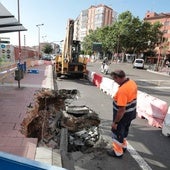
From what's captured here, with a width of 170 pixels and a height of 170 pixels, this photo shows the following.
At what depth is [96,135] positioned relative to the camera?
6.30 m

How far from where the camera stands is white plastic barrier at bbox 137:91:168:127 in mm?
7699

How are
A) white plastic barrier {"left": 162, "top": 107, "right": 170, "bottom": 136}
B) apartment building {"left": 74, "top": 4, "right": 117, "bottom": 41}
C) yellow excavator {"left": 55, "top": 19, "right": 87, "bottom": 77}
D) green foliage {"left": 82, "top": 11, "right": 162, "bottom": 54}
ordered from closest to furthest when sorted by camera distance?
white plastic barrier {"left": 162, "top": 107, "right": 170, "bottom": 136}
yellow excavator {"left": 55, "top": 19, "right": 87, "bottom": 77}
green foliage {"left": 82, "top": 11, "right": 162, "bottom": 54}
apartment building {"left": 74, "top": 4, "right": 117, "bottom": 41}

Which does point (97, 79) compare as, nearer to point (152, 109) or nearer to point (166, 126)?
point (152, 109)

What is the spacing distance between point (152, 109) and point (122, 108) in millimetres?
3434

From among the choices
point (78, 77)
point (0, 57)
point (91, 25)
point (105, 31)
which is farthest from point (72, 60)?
point (91, 25)

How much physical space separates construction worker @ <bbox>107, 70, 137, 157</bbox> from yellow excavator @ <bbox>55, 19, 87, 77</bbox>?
46.8ft

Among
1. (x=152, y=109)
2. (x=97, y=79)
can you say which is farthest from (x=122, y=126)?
(x=97, y=79)

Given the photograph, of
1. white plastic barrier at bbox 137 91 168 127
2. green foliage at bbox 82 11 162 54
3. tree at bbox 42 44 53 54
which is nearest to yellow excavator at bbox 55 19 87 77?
white plastic barrier at bbox 137 91 168 127

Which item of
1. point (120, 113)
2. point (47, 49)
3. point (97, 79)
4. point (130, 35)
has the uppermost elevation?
point (130, 35)

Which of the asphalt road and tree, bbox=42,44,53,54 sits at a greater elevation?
the asphalt road

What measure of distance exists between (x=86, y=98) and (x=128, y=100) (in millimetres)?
6646

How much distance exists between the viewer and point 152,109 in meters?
8.16

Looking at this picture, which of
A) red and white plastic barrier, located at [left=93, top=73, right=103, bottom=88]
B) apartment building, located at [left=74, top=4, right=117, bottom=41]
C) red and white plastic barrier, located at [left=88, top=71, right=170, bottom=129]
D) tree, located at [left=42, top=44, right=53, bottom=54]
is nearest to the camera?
red and white plastic barrier, located at [left=88, top=71, right=170, bottom=129]

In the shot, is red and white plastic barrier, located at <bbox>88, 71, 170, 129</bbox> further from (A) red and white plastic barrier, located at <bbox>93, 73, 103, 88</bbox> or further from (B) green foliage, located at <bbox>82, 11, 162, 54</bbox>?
(B) green foliage, located at <bbox>82, 11, 162, 54</bbox>
